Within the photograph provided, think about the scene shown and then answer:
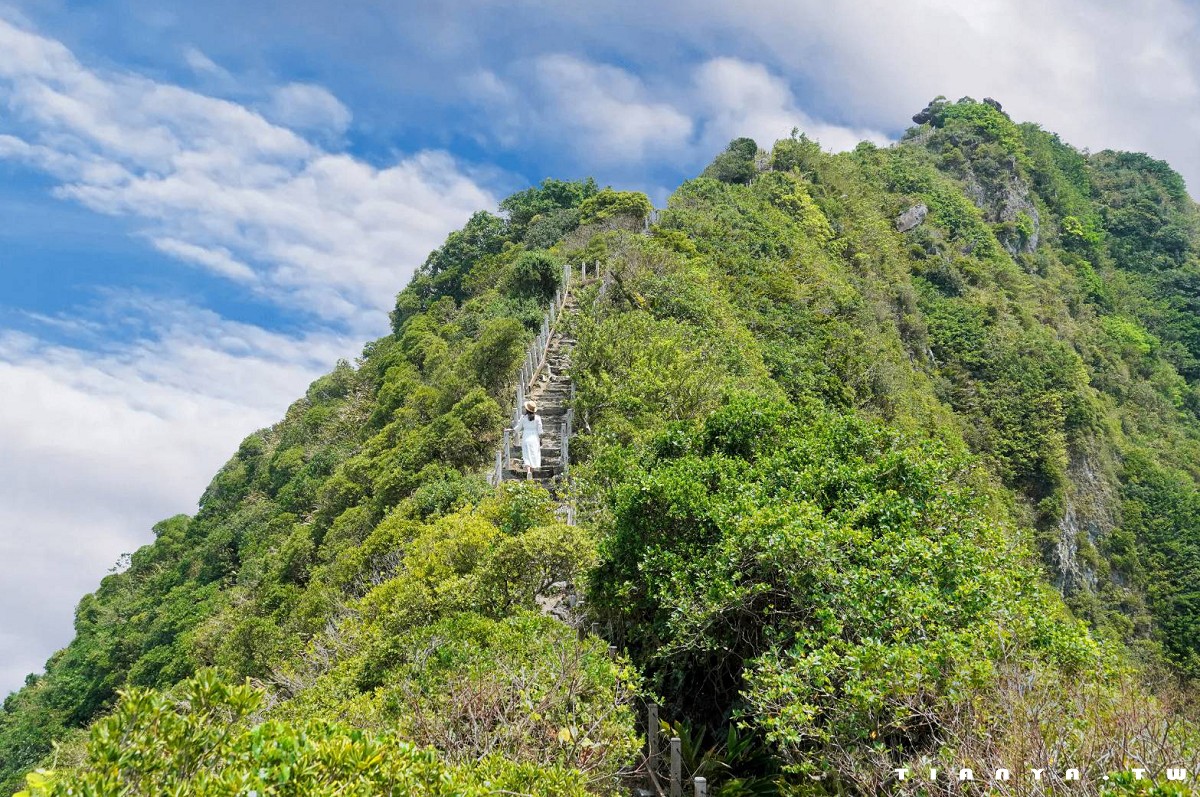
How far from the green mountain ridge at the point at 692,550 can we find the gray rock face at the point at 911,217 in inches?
140

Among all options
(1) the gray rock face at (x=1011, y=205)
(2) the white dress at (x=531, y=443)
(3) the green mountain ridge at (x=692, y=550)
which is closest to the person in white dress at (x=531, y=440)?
(2) the white dress at (x=531, y=443)

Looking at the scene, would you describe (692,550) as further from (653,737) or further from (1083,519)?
(1083,519)

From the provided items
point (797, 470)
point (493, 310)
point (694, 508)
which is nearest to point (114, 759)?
point (694, 508)

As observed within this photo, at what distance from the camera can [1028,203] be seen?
8219 centimetres

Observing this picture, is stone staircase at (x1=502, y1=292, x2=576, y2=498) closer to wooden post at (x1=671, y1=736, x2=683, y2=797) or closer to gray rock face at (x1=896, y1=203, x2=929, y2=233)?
wooden post at (x1=671, y1=736, x2=683, y2=797)

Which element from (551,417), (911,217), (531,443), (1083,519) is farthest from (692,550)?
(911,217)

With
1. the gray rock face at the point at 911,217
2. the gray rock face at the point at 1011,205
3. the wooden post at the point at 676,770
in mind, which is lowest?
the wooden post at the point at 676,770

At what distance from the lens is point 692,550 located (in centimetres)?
955

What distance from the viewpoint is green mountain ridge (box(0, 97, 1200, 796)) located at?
→ 241 inches

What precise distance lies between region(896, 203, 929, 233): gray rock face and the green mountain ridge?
356 cm

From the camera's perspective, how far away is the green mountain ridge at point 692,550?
20.1 feet

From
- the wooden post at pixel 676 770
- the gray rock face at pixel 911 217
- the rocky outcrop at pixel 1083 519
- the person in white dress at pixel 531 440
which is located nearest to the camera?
the wooden post at pixel 676 770

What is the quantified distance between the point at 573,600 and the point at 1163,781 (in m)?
8.27

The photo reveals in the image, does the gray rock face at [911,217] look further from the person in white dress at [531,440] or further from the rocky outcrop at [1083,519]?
the person in white dress at [531,440]
